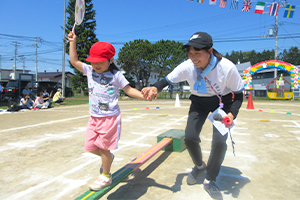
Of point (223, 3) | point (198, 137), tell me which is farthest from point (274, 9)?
point (198, 137)

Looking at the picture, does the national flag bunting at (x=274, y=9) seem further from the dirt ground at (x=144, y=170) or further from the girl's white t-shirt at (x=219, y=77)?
the girl's white t-shirt at (x=219, y=77)

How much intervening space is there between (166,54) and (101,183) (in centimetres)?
3135

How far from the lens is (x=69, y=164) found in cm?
351

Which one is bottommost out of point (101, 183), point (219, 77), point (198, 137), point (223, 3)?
point (101, 183)

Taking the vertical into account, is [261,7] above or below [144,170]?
above

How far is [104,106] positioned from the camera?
8.14 feet

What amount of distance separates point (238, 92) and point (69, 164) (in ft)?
9.12

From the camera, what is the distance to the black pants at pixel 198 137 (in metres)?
2.60

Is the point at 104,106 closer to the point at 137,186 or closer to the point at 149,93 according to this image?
the point at 149,93

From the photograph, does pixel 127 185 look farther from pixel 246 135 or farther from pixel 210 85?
pixel 246 135

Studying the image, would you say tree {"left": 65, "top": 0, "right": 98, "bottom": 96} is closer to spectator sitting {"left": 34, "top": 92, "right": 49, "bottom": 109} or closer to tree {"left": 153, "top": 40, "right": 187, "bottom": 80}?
tree {"left": 153, "top": 40, "right": 187, "bottom": 80}

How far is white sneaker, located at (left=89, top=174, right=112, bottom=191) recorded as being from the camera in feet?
7.47


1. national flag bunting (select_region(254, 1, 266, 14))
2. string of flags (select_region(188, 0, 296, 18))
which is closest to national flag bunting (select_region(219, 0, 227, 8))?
string of flags (select_region(188, 0, 296, 18))

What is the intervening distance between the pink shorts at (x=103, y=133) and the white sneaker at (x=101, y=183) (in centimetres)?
34
